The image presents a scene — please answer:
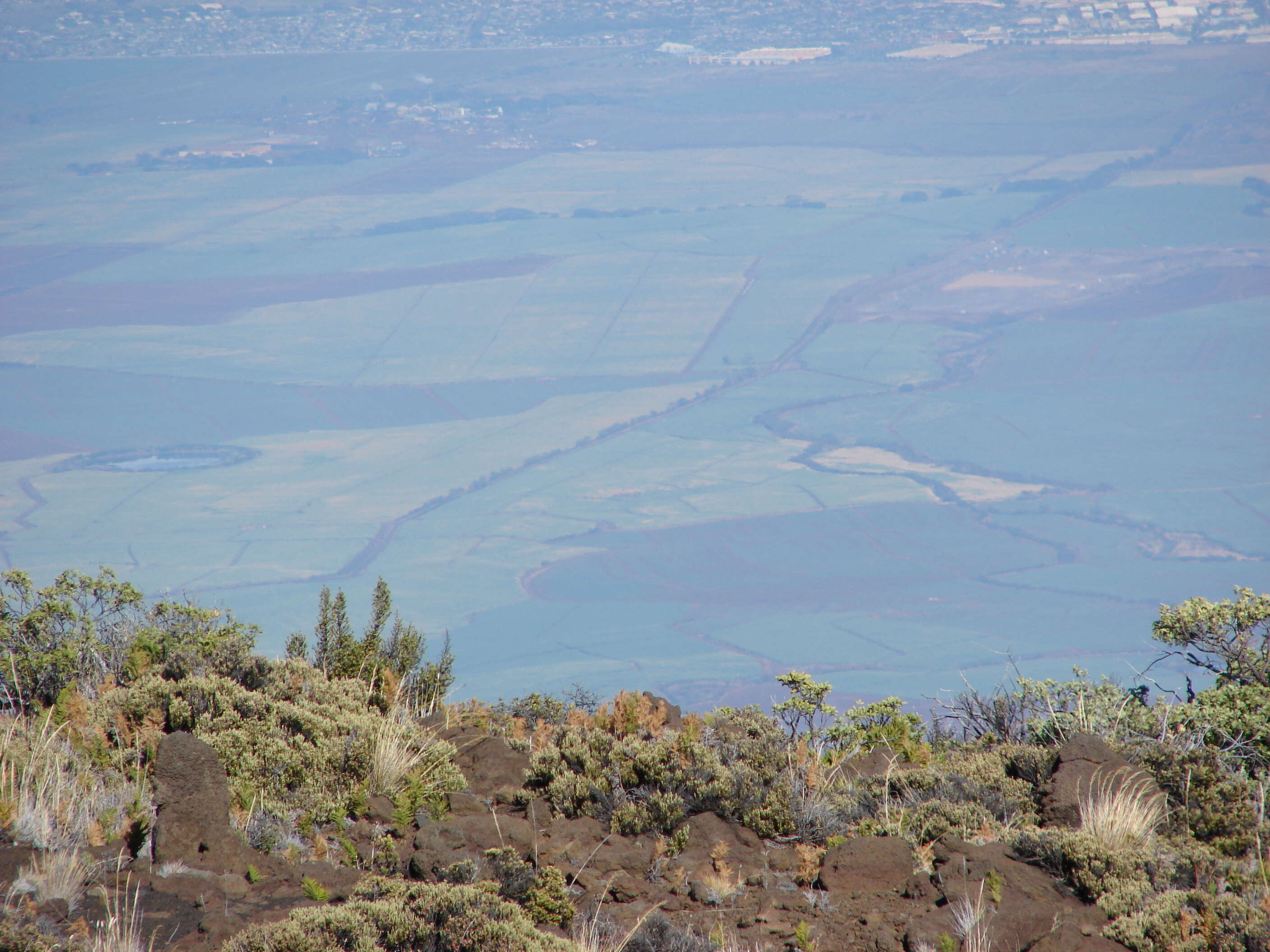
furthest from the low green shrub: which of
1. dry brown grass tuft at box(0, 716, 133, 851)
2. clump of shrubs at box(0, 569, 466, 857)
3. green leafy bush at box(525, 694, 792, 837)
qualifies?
dry brown grass tuft at box(0, 716, 133, 851)

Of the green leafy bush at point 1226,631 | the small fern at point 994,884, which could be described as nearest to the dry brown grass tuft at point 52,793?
the small fern at point 994,884

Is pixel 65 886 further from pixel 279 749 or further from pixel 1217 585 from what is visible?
pixel 1217 585

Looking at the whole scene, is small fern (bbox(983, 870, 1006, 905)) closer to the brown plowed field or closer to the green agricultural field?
the green agricultural field

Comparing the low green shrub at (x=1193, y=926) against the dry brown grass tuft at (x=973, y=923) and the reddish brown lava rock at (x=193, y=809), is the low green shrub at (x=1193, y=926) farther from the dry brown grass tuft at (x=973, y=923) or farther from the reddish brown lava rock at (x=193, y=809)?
the reddish brown lava rock at (x=193, y=809)

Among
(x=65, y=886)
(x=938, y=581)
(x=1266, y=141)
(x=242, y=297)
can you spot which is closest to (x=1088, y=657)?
(x=938, y=581)

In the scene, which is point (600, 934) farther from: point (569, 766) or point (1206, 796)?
point (1206, 796)

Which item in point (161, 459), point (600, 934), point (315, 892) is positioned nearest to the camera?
point (600, 934)

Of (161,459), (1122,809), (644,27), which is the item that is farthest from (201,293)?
(1122,809)

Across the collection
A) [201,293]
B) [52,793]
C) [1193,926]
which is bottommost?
[201,293]
